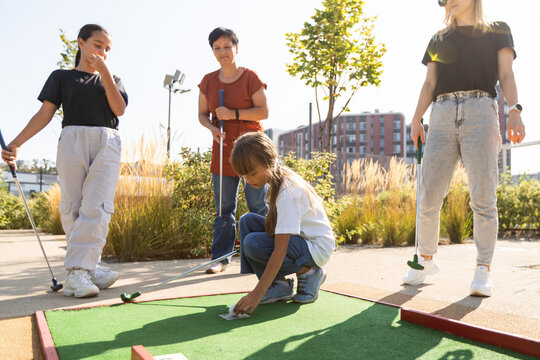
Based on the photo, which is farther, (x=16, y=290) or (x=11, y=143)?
(x=16, y=290)

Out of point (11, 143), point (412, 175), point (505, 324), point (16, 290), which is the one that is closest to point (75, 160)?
point (11, 143)

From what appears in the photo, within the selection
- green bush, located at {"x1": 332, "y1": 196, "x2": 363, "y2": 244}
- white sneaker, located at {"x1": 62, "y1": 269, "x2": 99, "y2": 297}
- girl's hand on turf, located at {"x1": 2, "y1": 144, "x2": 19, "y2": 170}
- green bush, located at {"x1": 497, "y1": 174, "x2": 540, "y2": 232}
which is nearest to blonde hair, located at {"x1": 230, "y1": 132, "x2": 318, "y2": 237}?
white sneaker, located at {"x1": 62, "y1": 269, "x2": 99, "y2": 297}

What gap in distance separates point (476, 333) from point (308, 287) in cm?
87

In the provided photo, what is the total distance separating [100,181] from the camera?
2.65m

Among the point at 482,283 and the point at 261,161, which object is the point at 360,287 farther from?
the point at 261,161

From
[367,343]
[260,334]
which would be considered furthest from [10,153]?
[367,343]

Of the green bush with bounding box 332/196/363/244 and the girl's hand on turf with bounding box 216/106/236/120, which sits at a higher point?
the girl's hand on turf with bounding box 216/106/236/120

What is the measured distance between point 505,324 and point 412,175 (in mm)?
6154

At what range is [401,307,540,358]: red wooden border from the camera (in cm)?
149

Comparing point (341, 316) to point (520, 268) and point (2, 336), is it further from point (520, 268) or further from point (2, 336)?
point (520, 268)

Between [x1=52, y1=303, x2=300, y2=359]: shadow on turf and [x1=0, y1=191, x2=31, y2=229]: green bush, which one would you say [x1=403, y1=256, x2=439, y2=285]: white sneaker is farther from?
[x1=0, y1=191, x2=31, y2=229]: green bush

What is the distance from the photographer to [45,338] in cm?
164

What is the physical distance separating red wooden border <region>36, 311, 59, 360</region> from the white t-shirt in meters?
1.00

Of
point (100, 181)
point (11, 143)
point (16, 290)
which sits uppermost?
point (11, 143)
